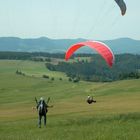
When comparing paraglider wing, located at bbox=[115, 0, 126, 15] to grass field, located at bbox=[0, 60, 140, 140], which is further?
paraglider wing, located at bbox=[115, 0, 126, 15]

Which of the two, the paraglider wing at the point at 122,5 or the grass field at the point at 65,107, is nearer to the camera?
the grass field at the point at 65,107

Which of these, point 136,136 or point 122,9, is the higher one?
point 122,9

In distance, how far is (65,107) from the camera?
46219 millimetres

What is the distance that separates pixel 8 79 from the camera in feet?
477

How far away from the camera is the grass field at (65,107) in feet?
64.3

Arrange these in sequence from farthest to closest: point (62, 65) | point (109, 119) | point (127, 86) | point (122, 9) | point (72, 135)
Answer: point (62, 65), point (127, 86), point (109, 119), point (122, 9), point (72, 135)

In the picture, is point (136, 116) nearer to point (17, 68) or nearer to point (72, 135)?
point (72, 135)

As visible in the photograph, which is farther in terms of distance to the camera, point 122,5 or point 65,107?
point 65,107

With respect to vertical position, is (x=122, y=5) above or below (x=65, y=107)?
above

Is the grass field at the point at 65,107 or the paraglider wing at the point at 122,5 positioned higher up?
the paraglider wing at the point at 122,5

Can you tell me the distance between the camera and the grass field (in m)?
19.6

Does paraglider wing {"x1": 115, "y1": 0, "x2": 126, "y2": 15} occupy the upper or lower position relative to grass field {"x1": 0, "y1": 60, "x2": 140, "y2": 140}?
upper

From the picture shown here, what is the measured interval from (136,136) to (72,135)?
3027 millimetres

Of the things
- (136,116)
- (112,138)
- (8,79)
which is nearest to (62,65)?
(8,79)
